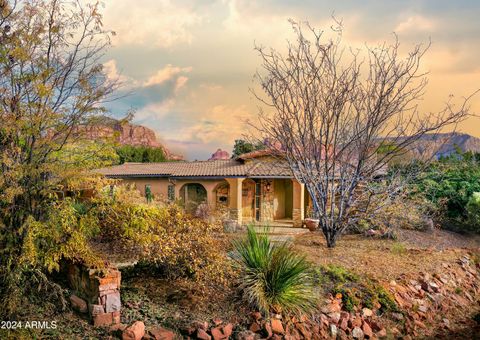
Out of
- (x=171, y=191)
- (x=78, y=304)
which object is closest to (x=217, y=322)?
(x=78, y=304)

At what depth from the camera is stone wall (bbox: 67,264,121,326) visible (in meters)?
6.54

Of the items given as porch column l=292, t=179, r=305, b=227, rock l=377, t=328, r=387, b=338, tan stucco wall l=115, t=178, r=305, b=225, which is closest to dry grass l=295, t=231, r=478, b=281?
rock l=377, t=328, r=387, b=338

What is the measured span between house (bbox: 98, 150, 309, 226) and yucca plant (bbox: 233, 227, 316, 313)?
44.2ft

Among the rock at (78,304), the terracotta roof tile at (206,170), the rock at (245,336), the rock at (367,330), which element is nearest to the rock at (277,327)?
the rock at (245,336)

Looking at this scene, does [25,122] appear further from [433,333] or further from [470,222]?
[470,222]

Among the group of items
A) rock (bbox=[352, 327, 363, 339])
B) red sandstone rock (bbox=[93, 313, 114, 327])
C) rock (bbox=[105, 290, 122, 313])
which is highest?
rock (bbox=[105, 290, 122, 313])

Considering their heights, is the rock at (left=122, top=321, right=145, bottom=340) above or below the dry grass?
below

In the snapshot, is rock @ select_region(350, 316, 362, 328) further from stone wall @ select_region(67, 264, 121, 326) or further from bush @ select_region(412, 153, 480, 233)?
bush @ select_region(412, 153, 480, 233)

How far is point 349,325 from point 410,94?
7.28 metres

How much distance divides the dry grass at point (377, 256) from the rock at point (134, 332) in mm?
4621

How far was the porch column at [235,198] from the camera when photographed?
73.7ft

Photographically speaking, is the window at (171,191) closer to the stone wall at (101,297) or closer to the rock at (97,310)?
the stone wall at (101,297)

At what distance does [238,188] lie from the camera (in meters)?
22.5

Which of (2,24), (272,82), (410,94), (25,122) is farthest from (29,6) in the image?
(410,94)
